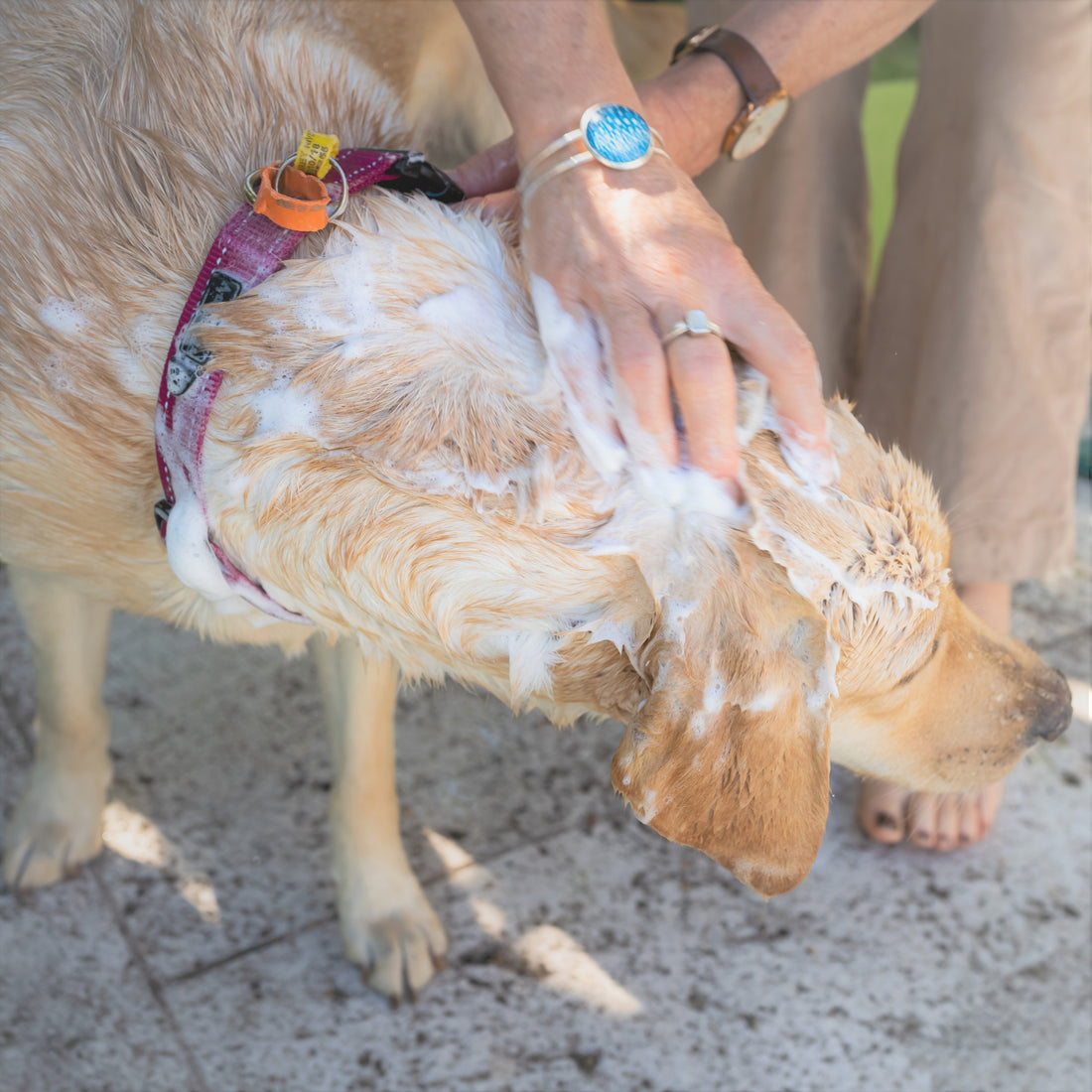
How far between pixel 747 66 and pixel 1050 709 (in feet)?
3.82

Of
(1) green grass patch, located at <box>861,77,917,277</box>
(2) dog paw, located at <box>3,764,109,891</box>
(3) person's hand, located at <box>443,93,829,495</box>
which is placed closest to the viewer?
(3) person's hand, located at <box>443,93,829,495</box>

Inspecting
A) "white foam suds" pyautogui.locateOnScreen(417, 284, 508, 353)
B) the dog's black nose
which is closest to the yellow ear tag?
"white foam suds" pyautogui.locateOnScreen(417, 284, 508, 353)

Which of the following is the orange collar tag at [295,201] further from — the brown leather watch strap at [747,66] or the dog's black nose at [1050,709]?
the dog's black nose at [1050,709]

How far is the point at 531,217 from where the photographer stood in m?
1.37

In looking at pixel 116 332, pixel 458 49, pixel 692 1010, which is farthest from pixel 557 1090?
pixel 458 49

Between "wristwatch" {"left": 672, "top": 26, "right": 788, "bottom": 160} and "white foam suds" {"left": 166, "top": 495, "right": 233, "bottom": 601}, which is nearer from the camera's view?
"white foam suds" {"left": 166, "top": 495, "right": 233, "bottom": 601}

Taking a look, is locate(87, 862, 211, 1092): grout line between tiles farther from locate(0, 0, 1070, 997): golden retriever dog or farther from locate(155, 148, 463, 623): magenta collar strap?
locate(155, 148, 463, 623): magenta collar strap

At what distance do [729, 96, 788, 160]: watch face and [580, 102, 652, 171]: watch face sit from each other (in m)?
0.48

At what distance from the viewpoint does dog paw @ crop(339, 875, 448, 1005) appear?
2.00 metres

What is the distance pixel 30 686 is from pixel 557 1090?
5.00ft

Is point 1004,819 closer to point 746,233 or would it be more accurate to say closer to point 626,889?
point 626,889

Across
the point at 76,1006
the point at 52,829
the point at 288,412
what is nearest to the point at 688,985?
the point at 76,1006

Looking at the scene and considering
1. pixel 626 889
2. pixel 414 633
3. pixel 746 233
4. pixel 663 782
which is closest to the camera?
pixel 663 782

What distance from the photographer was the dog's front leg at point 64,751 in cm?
206
